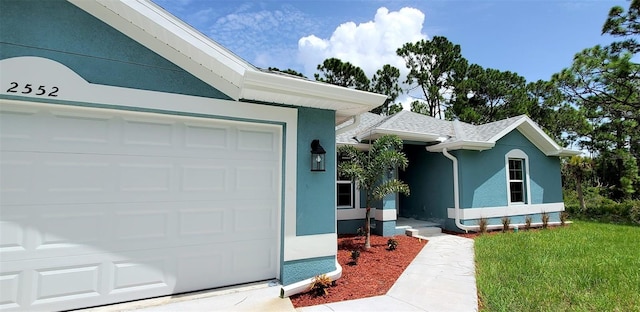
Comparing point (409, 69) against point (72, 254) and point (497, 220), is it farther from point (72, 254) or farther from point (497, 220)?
point (72, 254)

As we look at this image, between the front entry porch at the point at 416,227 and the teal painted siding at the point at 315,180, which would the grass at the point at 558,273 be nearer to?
the front entry porch at the point at 416,227

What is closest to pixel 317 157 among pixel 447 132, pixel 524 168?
pixel 447 132

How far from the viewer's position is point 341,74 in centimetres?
2370

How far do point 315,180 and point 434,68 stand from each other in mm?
22558

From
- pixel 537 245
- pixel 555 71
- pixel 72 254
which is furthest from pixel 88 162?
pixel 555 71

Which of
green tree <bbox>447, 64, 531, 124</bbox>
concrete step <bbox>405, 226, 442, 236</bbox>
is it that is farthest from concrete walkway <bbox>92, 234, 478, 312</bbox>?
green tree <bbox>447, 64, 531, 124</bbox>

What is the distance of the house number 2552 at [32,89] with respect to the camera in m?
3.68

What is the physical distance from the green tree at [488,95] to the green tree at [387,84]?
4723 mm

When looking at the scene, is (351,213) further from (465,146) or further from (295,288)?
(295,288)

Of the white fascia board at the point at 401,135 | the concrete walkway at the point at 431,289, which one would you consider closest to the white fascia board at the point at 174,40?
the concrete walkway at the point at 431,289

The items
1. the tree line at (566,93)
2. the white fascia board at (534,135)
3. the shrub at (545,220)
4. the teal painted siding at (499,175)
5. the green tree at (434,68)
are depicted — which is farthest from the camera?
the green tree at (434,68)

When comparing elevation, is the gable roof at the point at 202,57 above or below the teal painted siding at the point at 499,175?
above

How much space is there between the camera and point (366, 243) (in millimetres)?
7973

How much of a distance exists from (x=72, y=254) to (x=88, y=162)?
1199 mm
